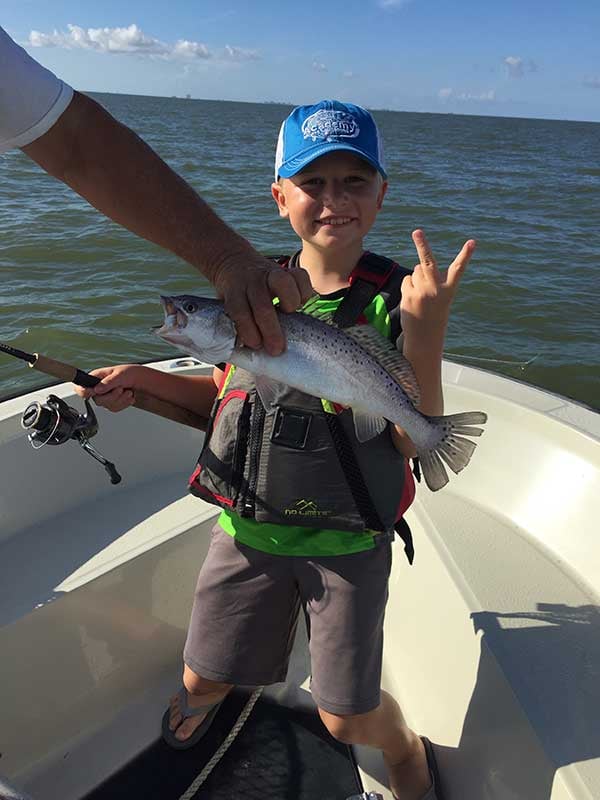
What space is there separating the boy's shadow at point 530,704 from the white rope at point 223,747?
0.91 meters

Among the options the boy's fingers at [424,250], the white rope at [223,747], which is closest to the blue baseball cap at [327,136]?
the boy's fingers at [424,250]

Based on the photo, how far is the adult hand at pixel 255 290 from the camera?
5.76 feet

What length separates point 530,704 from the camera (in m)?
2.44

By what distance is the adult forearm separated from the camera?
1.84m

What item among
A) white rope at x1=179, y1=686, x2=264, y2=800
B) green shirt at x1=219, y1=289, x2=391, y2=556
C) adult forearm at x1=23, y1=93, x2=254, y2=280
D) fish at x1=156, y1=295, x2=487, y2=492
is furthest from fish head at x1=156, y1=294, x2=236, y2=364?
white rope at x1=179, y1=686, x2=264, y2=800

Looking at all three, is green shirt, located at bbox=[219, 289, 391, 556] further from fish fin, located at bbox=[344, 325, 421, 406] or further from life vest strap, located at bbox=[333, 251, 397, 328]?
fish fin, located at bbox=[344, 325, 421, 406]

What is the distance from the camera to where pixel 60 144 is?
2.03 m

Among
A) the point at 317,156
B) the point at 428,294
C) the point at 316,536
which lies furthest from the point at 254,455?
the point at 317,156

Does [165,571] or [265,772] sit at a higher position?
[165,571]

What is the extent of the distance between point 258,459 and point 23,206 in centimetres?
1605

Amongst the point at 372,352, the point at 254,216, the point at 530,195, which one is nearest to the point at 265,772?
the point at 372,352

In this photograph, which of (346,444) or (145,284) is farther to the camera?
(145,284)

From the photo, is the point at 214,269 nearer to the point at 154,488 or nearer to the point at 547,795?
the point at 547,795

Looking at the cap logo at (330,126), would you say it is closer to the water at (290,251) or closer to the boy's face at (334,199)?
the boy's face at (334,199)
